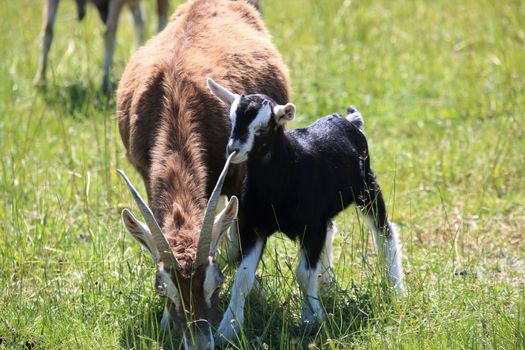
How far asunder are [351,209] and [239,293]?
1.76 metres

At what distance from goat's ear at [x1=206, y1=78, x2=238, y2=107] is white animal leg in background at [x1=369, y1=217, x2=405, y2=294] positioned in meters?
1.26

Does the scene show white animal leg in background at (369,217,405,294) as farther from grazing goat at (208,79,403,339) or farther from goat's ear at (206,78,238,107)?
goat's ear at (206,78,238,107)

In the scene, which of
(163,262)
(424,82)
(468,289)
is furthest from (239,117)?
(424,82)

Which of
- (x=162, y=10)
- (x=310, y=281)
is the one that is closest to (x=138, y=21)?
(x=162, y=10)

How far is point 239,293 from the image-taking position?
5461 mm

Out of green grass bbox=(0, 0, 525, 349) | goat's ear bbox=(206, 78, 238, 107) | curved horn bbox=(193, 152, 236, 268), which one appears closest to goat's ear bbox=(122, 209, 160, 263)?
curved horn bbox=(193, 152, 236, 268)

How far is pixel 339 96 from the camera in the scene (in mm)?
9883

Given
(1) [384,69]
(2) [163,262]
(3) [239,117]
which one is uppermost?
(3) [239,117]

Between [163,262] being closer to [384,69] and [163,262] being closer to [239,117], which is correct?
[239,117]

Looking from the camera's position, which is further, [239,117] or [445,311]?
[445,311]

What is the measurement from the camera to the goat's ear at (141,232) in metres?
5.00

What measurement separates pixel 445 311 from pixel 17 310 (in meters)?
2.52

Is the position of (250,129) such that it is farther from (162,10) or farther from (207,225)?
(162,10)

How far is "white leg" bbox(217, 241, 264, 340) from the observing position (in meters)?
5.43
